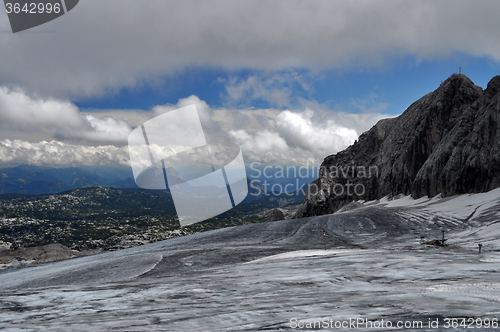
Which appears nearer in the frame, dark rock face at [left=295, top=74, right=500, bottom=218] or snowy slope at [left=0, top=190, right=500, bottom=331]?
snowy slope at [left=0, top=190, right=500, bottom=331]

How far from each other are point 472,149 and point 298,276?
51304 mm

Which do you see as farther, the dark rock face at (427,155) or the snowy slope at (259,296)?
the dark rock face at (427,155)

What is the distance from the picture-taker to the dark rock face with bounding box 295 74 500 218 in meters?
45.8

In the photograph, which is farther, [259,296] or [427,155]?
[427,155]

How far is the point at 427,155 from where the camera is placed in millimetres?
66125

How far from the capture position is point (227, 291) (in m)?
9.62

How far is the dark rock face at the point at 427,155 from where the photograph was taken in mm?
45781

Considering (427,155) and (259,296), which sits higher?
(427,155)

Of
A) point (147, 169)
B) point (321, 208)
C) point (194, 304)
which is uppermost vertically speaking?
point (147, 169)

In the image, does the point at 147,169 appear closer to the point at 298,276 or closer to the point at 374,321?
the point at 298,276

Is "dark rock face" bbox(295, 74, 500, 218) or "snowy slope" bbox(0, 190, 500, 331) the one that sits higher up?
"dark rock face" bbox(295, 74, 500, 218)

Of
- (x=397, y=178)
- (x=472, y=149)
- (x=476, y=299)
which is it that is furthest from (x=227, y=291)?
(x=397, y=178)

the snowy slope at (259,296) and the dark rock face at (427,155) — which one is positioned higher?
the dark rock face at (427,155)

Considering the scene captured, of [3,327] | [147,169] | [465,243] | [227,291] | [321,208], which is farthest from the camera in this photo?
[321,208]
